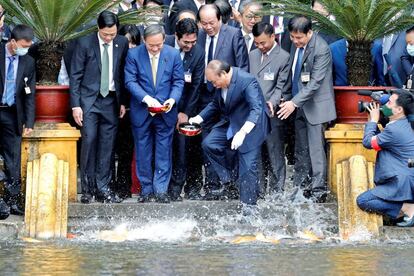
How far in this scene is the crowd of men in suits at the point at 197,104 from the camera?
16422mm

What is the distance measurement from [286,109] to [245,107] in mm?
522

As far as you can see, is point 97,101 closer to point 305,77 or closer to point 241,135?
point 241,135

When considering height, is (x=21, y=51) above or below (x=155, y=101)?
above

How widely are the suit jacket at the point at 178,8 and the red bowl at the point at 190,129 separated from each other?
232 centimetres

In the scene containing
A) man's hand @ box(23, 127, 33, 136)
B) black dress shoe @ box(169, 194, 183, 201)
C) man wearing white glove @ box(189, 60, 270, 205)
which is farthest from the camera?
black dress shoe @ box(169, 194, 183, 201)

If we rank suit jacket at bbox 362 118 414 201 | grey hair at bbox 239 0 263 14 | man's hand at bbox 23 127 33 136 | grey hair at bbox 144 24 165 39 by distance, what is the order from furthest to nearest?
grey hair at bbox 239 0 263 14 < grey hair at bbox 144 24 165 39 < man's hand at bbox 23 127 33 136 < suit jacket at bbox 362 118 414 201

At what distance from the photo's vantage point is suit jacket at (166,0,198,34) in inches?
729

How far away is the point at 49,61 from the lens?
1692cm

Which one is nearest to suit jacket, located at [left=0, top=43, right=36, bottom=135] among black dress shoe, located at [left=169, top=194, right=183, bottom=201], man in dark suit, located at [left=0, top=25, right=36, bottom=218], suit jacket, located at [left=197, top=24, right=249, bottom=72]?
man in dark suit, located at [left=0, top=25, right=36, bottom=218]

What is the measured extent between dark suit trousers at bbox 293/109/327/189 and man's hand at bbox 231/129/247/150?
46.3 inches

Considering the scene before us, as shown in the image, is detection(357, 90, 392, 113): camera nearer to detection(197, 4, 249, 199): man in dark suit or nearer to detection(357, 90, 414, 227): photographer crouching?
detection(357, 90, 414, 227): photographer crouching

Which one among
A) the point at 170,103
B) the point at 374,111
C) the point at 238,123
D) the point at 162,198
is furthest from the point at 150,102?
the point at 374,111

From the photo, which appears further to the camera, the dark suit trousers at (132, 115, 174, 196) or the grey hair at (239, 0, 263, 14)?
the grey hair at (239, 0, 263, 14)

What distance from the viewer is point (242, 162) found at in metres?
16.5
